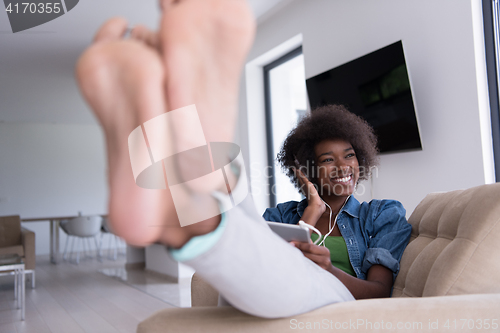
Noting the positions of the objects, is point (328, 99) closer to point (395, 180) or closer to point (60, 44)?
point (395, 180)

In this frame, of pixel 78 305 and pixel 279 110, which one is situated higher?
pixel 279 110

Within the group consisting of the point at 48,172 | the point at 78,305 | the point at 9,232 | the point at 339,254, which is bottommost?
the point at 78,305

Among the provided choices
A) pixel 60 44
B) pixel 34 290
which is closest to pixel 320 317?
pixel 34 290

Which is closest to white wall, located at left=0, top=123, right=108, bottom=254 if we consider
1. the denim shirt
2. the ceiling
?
the ceiling

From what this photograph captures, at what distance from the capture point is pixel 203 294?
4.33 feet

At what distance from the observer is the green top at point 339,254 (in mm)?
1321

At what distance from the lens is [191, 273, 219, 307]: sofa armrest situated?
4.27 ft

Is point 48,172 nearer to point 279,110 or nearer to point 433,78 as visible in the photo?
point 279,110

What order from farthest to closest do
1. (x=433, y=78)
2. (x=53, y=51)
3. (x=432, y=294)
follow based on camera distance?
1. (x=53, y=51)
2. (x=433, y=78)
3. (x=432, y=294)

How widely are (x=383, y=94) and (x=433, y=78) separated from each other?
330 millimetres

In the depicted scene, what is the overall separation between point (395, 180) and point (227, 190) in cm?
245

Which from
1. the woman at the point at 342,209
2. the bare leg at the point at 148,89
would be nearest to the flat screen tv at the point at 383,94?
the woman at the point at 342,209

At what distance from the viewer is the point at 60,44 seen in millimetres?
4324

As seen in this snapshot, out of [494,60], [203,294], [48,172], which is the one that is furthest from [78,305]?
[48,172]
